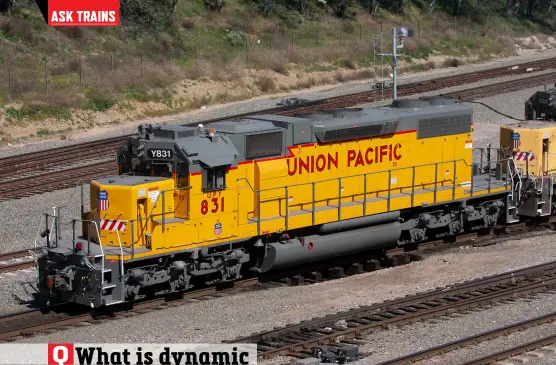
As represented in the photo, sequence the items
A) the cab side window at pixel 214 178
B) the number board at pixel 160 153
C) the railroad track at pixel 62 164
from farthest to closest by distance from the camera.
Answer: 1. the railroad track at pixel 62 164
2. the cab side window at pixel 214 178
3. the number board at pixel 160 153

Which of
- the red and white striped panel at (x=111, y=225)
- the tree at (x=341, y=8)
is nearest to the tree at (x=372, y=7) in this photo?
the tree at (x=341, y=8)

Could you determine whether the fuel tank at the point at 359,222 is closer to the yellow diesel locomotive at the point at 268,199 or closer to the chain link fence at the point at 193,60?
the yellow diesel locomotive at the point at 268,199

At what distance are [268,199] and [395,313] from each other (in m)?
3.83

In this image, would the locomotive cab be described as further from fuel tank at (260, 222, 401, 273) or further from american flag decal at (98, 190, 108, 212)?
american flag decal at (98, 190, 108, 212)

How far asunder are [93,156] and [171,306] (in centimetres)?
1467

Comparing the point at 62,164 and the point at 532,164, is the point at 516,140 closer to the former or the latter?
the point at 532,164

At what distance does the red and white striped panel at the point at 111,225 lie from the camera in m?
17.8

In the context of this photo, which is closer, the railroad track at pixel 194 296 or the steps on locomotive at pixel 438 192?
the railroad track at pixel 194 296

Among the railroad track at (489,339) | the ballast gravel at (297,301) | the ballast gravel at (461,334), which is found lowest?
the ballast gravel at (297,301)

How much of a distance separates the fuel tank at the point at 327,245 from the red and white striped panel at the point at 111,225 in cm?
328

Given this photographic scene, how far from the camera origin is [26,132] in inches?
1419

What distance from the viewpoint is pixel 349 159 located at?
833 inches

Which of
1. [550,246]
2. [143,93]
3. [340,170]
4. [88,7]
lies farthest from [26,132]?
[550,246]

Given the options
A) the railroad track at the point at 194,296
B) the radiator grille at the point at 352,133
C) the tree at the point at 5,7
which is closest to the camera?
the railroad track at the point at 194,296
